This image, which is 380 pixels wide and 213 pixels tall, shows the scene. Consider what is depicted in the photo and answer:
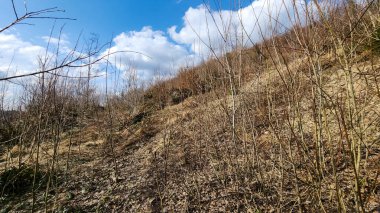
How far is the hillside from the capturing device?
1438 mm

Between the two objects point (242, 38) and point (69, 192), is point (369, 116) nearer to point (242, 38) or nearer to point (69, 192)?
point (242, 38)

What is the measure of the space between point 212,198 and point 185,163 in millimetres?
1133

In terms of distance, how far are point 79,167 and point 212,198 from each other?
285 centimetres

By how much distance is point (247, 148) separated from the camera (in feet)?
11.9

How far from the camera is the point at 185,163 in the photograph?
3.96 m

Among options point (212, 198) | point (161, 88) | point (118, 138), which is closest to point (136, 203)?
point (212, 198)

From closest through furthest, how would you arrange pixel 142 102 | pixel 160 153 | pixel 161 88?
1. pixel 160 153
2. pixel 142 102
3. pixel 161 88

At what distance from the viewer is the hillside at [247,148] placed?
1438 millimetres

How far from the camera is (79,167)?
486 centimetres

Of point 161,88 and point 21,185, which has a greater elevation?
point 161,88

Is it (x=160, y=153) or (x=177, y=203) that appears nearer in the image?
(x=177, y=203)

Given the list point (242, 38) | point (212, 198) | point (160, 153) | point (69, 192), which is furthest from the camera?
point (160, 153)

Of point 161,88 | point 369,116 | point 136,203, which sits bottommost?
point 136,203

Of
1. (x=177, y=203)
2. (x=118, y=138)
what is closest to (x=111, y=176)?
(x=177, y=203)
